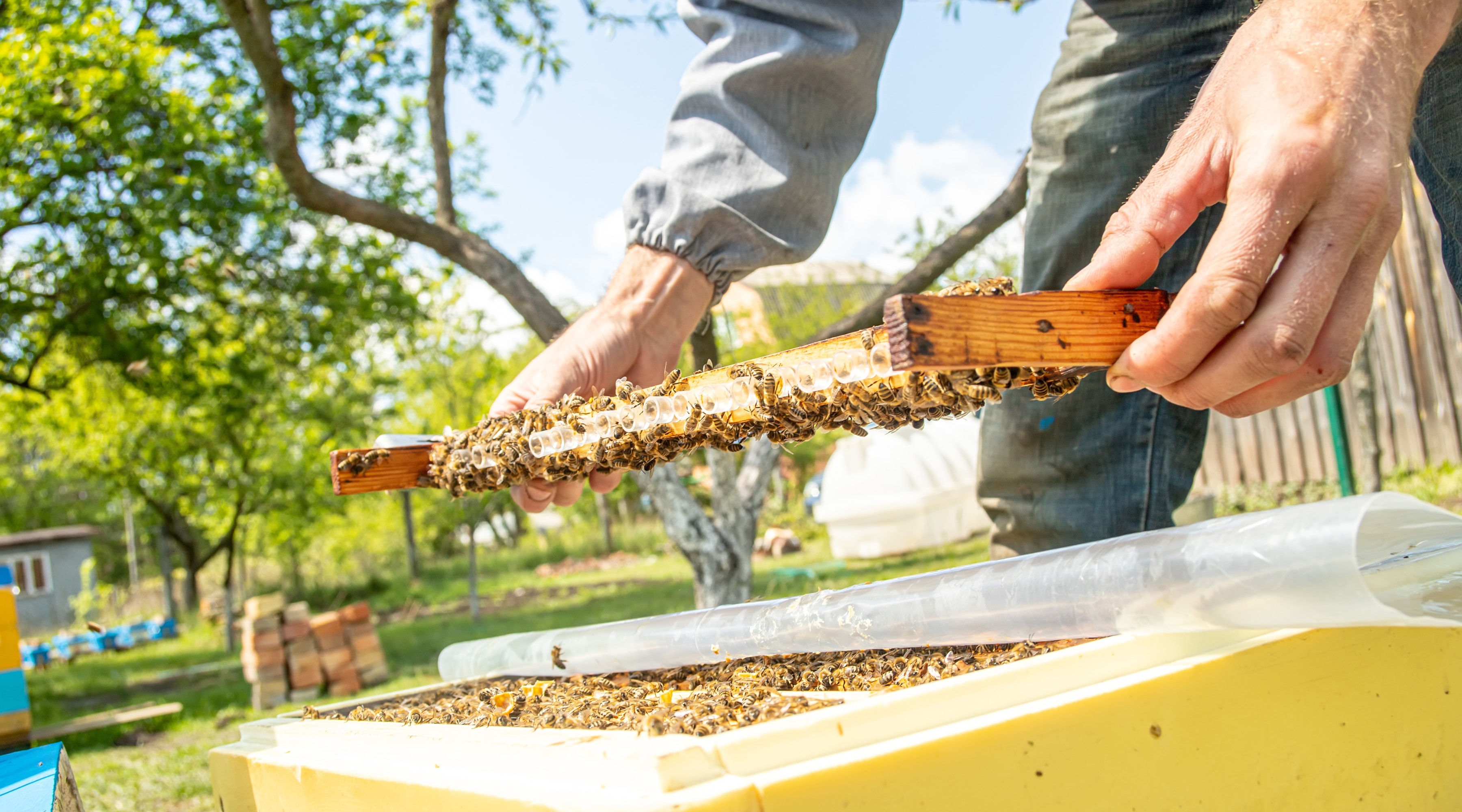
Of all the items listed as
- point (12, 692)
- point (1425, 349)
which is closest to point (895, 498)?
point (1425, 349)

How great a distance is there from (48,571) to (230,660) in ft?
55.5

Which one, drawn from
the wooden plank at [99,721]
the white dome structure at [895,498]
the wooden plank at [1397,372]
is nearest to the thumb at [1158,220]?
the wooden plank at [99,721]

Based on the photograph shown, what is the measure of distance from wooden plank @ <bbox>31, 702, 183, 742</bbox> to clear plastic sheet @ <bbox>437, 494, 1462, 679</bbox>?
660 cm

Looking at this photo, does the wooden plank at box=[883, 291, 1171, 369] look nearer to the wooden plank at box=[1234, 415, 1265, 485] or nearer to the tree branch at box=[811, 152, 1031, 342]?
the tree branch at box=[811, 152, 1031, 342]

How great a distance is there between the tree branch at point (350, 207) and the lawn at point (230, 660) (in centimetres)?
219

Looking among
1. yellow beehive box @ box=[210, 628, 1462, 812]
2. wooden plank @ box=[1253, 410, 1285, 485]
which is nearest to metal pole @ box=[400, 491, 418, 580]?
wooden plank @ box=[1253, 410, 1285, 485]

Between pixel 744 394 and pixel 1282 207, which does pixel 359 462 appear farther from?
pixel 1282 207

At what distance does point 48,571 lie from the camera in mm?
24141

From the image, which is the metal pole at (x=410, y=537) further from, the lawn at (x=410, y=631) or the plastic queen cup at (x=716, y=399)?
the plastic queen cup at (x=716, y=399)

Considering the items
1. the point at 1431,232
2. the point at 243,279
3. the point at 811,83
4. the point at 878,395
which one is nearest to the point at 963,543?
the point at 1431,232

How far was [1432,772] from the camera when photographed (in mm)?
1094

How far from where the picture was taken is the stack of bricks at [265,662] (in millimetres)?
7344

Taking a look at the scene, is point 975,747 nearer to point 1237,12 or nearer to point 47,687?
point 1237,12

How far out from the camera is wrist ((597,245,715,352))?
81.1 inches
